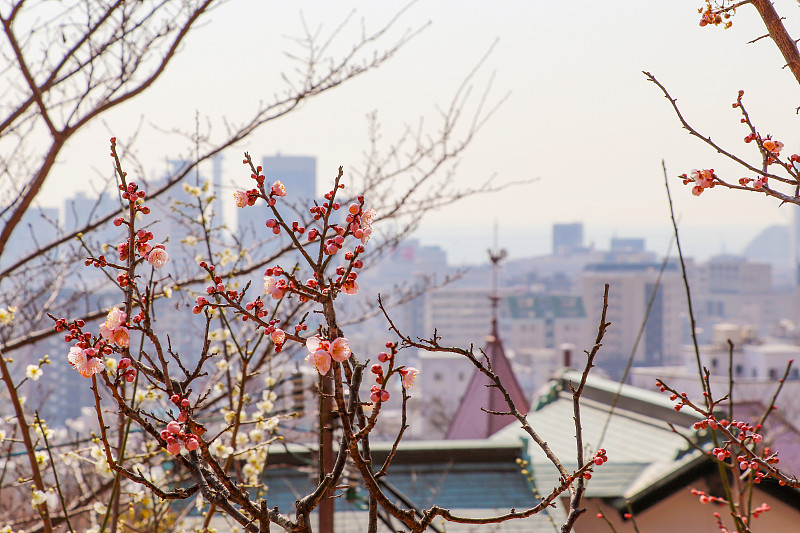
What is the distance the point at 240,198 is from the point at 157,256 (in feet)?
0.73

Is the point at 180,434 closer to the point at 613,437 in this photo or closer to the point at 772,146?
the point at 772,146

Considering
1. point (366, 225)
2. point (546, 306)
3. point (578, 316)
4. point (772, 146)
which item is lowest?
point (578, 316)

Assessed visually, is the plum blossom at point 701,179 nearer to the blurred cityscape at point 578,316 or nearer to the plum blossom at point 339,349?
the plum blossom at point 339,349

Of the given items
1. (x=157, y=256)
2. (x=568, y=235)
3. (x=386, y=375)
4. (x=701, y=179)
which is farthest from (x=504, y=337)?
(x=386, y=375)

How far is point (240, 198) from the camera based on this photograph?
1.41 m

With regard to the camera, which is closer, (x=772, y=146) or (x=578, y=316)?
(x=772, y=146)

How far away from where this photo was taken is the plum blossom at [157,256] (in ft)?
4.84

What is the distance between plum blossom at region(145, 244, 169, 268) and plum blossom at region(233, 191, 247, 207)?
189 mm

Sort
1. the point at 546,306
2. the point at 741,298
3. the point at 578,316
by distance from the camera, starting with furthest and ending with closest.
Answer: the point at 741,298 → the point at 546,306 → the point at 578,316

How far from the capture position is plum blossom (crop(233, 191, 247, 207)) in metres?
1.39

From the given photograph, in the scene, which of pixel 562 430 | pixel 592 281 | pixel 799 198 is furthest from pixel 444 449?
pixel 592 281

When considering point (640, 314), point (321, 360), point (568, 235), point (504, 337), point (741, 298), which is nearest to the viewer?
point (321, 360)

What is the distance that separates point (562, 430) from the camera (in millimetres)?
8266

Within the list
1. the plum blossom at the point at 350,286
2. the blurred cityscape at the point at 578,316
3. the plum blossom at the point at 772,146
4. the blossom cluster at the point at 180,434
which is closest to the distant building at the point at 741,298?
the blurred cityscape at the point at 578,316
